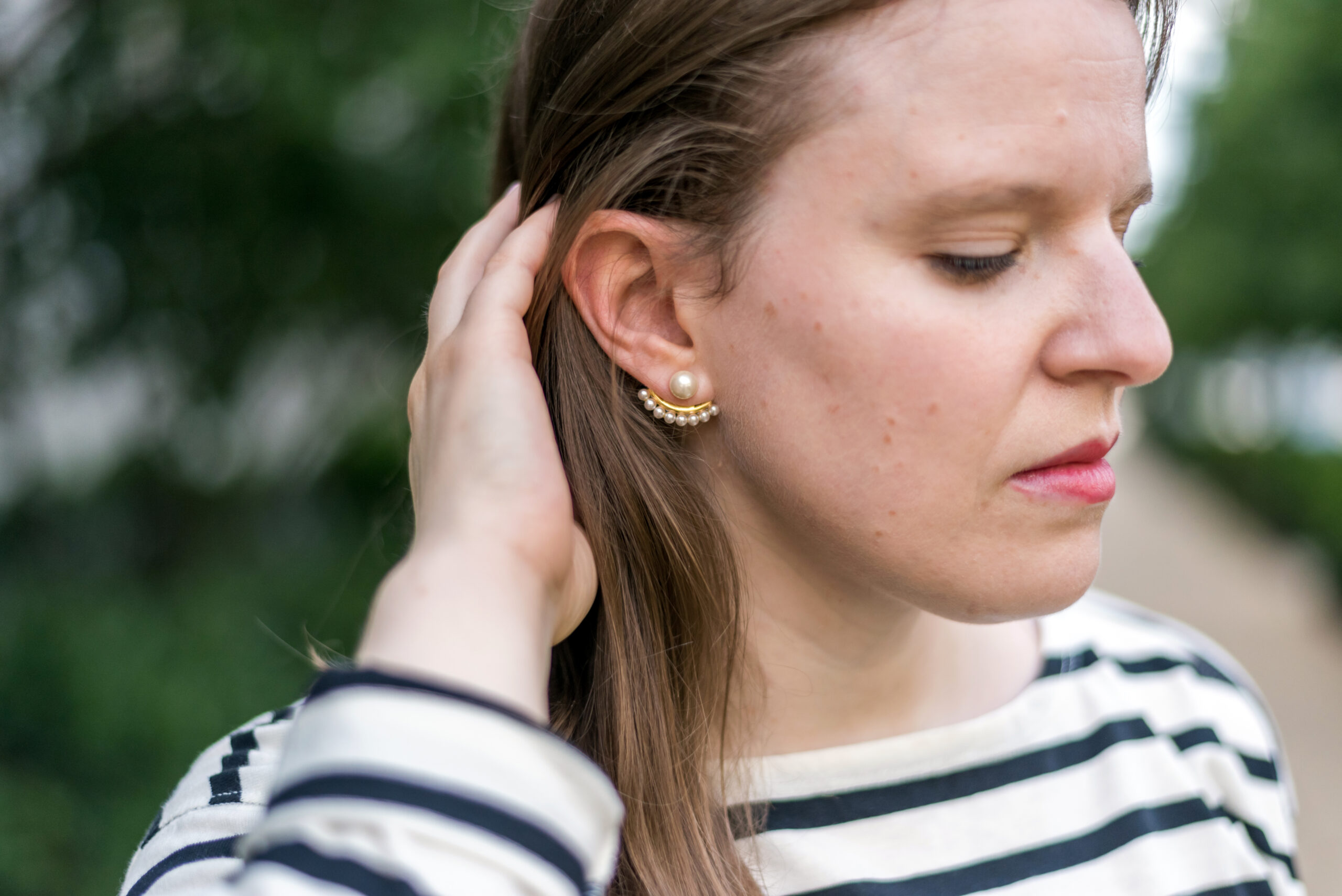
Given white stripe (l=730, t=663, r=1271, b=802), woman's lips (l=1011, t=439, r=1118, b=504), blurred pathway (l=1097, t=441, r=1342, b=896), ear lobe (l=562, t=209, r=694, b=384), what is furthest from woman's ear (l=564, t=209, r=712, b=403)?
blurred pathway (l=1097, t=441, r=1342, b=896)

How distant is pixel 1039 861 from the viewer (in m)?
1.71

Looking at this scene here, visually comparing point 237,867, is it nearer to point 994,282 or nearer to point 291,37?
point 994,282

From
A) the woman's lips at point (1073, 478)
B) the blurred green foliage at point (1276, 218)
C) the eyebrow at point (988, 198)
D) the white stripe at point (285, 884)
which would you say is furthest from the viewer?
the blurred green foliage at point (1276, 218)

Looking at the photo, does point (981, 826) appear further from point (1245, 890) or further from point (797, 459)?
point (797, 459)

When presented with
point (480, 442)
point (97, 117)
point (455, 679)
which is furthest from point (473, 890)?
point (97, 117)

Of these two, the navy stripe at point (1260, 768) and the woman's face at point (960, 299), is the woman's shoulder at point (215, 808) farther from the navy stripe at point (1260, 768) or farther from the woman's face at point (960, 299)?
the navy stripe at point (1260, 768)

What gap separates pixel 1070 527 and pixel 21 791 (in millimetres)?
3679

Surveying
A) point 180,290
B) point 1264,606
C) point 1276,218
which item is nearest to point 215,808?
point 180,290

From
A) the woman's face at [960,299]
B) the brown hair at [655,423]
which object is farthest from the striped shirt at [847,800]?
the woman's face at [960,299]

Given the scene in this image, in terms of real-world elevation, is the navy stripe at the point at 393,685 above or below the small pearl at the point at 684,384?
below

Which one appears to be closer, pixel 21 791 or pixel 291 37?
pixel 21 791

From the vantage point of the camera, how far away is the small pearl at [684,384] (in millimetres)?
1655

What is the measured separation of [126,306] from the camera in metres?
4.66

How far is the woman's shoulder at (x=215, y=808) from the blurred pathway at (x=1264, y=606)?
599 centimetres
